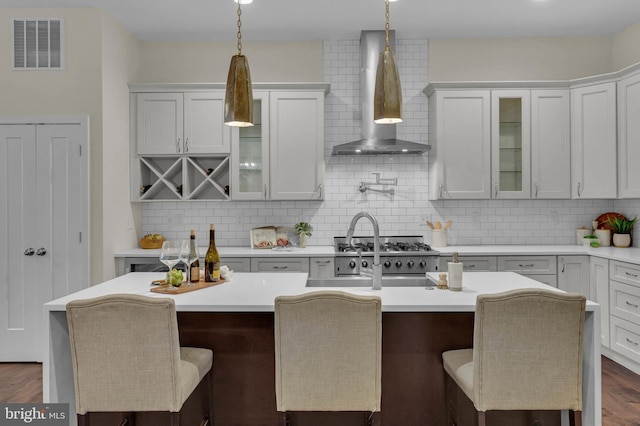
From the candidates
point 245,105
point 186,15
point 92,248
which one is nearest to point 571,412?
point 245,105

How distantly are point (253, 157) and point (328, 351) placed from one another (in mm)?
3010

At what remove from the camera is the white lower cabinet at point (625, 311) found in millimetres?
3596

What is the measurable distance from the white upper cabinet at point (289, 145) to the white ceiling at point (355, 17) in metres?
0.71

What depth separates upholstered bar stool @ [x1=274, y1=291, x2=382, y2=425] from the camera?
1.84m

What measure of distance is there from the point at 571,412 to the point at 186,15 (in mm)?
4352

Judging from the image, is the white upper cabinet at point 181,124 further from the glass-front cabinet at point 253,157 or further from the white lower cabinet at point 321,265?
the white lower cabinet at point 321,265

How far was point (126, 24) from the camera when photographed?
4.44 m

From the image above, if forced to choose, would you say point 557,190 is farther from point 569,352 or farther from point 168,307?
point 168,307

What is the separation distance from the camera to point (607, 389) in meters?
3.33

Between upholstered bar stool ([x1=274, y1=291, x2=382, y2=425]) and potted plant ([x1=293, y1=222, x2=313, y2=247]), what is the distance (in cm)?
276

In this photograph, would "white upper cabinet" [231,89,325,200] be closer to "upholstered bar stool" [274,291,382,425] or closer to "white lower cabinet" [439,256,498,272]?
"white lower cabinet" [439,256,498,272]

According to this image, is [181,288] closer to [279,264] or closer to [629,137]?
[279,264]

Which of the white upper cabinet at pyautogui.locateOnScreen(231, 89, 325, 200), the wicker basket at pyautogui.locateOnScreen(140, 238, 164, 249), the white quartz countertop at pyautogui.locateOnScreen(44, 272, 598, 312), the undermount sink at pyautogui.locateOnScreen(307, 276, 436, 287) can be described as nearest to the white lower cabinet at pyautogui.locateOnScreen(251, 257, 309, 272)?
the white upper cabinet at pyautogui.locateOnScreen(231, 89, 325, 200)

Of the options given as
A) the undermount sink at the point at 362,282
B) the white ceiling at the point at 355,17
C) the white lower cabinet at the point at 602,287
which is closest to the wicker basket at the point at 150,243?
the white ceiling at the point at 355,17
